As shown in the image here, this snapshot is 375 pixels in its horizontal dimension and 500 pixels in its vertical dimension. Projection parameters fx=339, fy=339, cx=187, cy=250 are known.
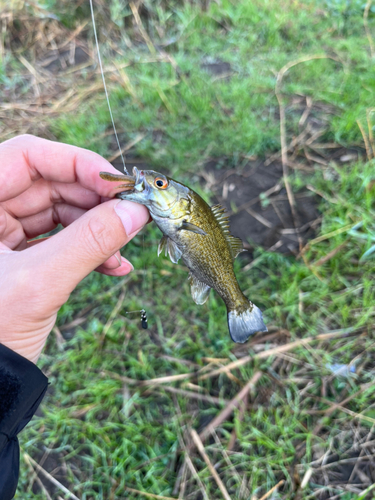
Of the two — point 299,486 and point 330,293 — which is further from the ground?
point 330,293

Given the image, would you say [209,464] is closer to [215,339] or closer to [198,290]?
[215,339]

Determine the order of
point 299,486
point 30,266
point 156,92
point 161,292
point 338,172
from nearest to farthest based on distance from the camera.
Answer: point 30,266, point 299,486, point 161,292, point 338,172, point 156,92

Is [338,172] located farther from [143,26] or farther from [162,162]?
[143,26]

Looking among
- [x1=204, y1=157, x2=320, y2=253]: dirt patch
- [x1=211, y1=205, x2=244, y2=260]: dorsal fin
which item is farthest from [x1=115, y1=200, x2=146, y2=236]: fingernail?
[x1=204, y1=157, x2=320, y2=253]: dirt patch

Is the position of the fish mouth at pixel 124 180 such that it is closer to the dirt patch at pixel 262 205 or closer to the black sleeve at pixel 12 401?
the black sleeve at pixel 12 401

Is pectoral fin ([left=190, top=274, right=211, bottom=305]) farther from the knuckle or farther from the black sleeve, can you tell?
the black sleeve

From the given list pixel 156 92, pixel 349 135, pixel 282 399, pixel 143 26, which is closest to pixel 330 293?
pixel 282 399

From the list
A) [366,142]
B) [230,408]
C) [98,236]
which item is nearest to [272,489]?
[230,408]
